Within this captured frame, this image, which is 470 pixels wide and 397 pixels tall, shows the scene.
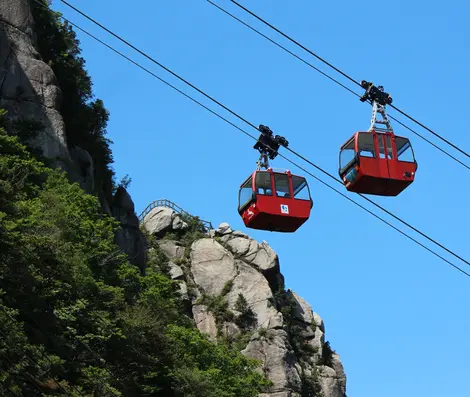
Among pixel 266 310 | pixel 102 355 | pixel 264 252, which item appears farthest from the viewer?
pixel 264 252

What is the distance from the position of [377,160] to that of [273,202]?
3.47 m

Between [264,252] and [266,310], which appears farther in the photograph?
[264,252]

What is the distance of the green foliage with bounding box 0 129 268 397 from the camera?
104ft

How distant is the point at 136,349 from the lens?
127ft

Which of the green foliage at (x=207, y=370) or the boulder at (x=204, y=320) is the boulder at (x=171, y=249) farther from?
the green foliage at (x=207, y=370)

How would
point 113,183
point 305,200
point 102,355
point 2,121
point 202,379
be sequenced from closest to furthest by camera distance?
point 305,200 → point 102,355 → point 202,379 → point 2,121 → point 113,183

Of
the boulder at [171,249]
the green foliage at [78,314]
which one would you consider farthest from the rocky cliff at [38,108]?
the boulder at [171,249]

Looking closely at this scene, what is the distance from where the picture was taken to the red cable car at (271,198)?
31750mm

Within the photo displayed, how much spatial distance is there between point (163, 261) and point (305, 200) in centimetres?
3296

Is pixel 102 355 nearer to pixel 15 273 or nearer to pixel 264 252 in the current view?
pixel 15 273

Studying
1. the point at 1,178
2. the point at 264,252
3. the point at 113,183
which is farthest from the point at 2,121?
the point at 264,252

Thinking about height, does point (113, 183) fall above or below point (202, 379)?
above

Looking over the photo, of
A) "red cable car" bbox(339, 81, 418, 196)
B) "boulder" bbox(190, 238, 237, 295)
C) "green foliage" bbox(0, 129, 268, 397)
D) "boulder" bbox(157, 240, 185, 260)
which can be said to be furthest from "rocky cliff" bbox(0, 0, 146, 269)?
"red cable car" bbox(339, 81, 418, 196)

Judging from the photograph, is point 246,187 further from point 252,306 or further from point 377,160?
point 252,306
